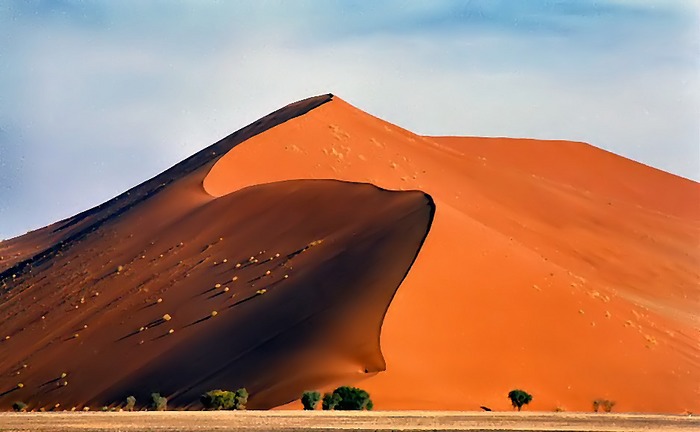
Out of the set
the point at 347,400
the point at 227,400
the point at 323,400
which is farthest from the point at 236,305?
the point at 347,400

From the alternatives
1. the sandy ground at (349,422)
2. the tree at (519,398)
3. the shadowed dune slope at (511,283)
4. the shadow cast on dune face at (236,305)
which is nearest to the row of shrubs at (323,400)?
the tree at (519,398)

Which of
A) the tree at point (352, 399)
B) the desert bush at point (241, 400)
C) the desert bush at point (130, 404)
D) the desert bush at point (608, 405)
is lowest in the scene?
the desert bush at point (608, 405)

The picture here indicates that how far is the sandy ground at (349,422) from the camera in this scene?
34000mm

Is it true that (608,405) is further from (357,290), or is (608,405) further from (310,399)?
(310,399)

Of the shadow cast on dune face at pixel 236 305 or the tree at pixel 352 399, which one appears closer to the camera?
the tree at pixel 352 399

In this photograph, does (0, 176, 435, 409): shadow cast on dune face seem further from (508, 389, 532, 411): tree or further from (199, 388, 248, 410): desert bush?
(508, 389, 532, 411): tree

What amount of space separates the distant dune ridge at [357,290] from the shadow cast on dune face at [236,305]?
0.13 metres

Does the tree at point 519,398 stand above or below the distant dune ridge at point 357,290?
below

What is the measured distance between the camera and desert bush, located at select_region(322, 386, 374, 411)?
1599 inches

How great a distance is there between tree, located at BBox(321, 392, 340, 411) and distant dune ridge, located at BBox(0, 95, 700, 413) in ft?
5.96

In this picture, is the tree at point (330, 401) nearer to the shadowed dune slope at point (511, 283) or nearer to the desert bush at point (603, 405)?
the shadowed dune slope at point (511, 283)

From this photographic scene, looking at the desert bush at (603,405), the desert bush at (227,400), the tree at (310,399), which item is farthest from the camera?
the desert bush at (603,405)

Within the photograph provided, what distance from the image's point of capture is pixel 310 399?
4091 centimetres

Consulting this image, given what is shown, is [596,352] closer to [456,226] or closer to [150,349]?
[456,226]
